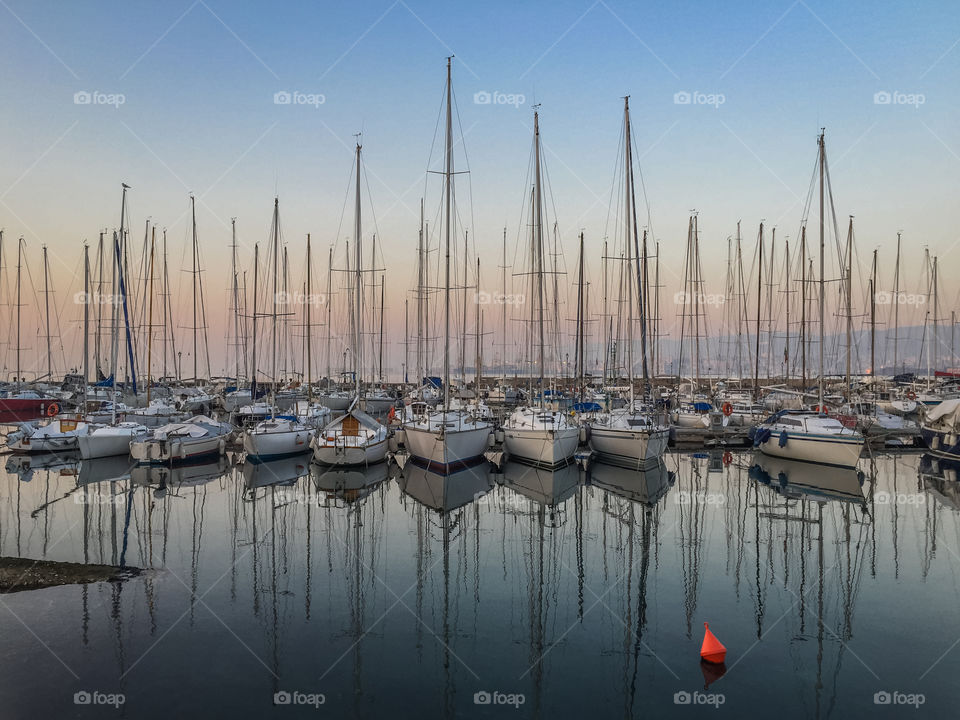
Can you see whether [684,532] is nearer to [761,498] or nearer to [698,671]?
[761,498]

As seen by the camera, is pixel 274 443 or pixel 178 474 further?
pixel 274 443

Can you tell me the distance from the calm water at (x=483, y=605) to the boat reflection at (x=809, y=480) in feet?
1.48

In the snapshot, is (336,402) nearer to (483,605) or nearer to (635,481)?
(635,481)

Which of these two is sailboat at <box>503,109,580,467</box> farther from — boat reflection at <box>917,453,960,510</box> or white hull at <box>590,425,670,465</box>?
boat reflection at <box>917,453,960,510</box>

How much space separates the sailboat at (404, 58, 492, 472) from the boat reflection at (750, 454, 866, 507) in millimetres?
11966

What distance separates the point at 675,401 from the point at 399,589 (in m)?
34.9

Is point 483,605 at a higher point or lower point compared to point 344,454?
lower

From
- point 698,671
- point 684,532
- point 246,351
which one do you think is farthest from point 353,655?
point 246,351

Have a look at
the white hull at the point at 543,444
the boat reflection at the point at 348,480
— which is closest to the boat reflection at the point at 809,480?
the white hull at the point at 543,444

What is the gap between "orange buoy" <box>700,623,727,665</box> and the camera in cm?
1007

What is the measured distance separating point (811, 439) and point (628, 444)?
8.23 meters

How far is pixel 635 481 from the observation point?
25.7 metres

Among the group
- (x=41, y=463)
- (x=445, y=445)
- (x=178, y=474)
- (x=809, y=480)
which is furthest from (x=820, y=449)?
(x=41, y=463)

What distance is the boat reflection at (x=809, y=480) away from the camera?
22.6 metres
